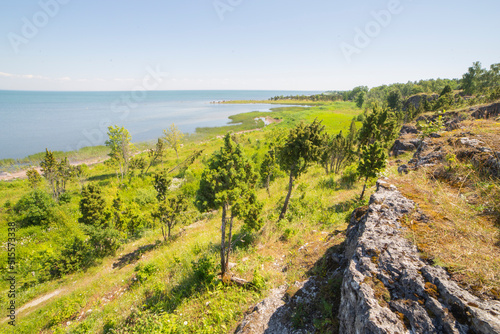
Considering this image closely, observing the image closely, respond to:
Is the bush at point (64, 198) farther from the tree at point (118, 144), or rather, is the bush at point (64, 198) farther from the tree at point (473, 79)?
the tree at point (473, 79)

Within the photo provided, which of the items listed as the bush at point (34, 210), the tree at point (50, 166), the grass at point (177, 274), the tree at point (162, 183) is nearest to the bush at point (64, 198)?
the tree at point (50, 166)

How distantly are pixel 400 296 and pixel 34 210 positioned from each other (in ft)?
107

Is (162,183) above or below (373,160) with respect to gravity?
below

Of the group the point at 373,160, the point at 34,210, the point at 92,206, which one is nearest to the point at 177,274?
the point at 92,206

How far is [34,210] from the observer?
22.0 m

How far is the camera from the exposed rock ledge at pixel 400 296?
335cm

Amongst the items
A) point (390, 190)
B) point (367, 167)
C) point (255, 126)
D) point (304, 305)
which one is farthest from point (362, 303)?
point (255, 126)

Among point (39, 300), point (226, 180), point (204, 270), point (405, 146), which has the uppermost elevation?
point (226, 180)

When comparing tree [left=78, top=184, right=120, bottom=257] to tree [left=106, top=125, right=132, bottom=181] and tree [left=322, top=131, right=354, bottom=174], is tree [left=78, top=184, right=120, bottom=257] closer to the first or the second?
tree [left=106, top=125, right=132, bottom=181]

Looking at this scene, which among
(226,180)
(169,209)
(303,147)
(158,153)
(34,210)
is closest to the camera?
(226,180)

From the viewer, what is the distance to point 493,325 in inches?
118

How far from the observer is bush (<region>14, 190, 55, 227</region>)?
72.5 feet

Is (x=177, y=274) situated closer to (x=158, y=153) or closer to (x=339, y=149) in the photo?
Result: (x=339, y=149)

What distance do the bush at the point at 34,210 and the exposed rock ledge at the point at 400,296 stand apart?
103ft
